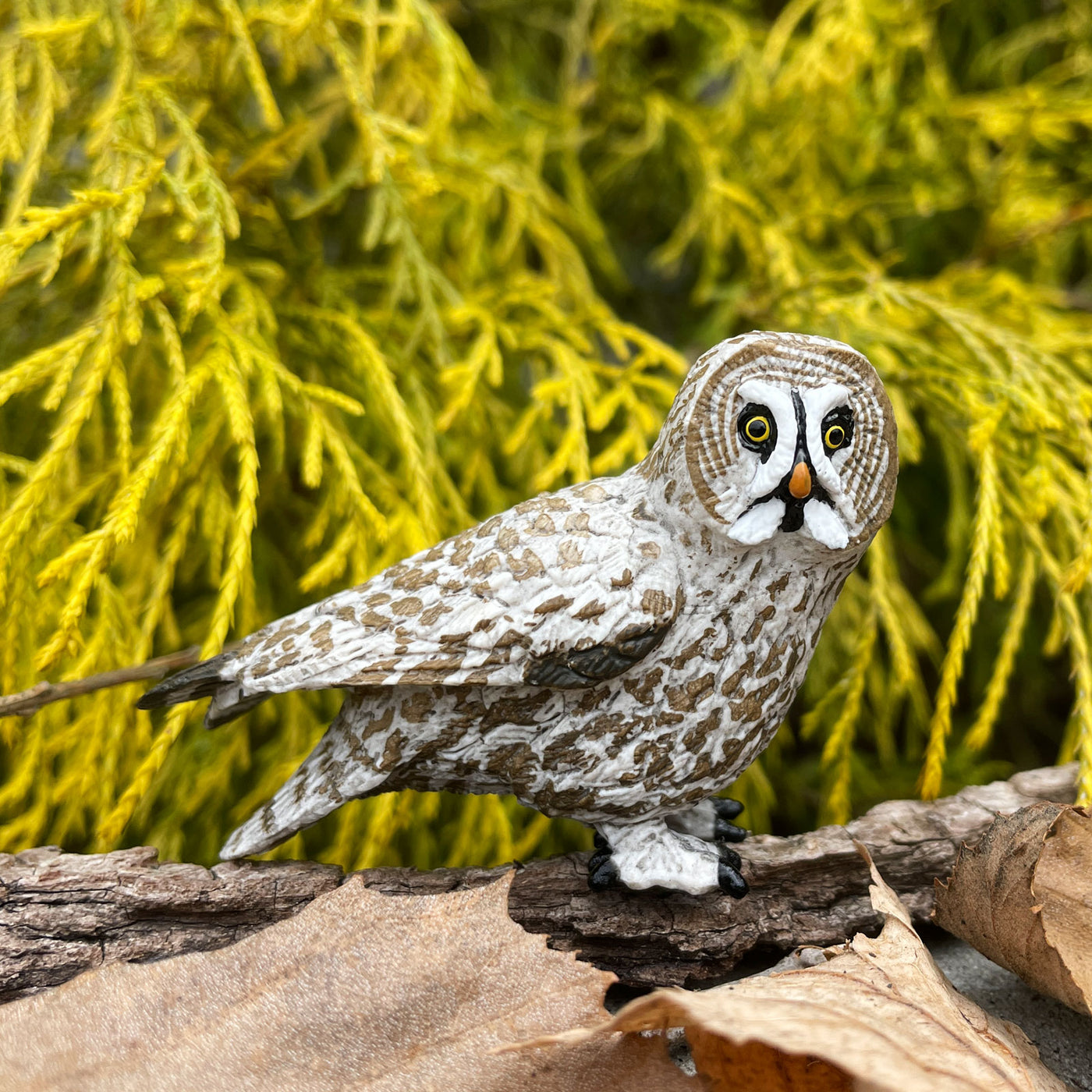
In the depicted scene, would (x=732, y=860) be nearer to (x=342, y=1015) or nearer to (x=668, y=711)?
(x=668, y=711)

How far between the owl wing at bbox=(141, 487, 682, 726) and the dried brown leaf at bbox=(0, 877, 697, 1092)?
0.18 metres

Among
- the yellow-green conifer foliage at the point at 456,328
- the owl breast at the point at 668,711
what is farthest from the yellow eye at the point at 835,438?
the yellow-green conifer foliage at the point at 456,328

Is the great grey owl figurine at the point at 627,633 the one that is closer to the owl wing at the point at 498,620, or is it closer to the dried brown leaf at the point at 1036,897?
the owl wing at the point at 498,620

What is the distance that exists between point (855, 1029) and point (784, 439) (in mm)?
436

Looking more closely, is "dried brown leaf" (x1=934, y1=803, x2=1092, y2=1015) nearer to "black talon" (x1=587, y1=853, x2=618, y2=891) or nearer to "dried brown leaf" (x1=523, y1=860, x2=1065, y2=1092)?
"dried brown leaf" (x1=523, y1=860, x2=1065, y2=1092)

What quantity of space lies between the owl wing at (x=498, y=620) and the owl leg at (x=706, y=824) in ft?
0.85

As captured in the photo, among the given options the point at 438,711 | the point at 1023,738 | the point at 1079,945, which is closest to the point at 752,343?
the point at 438,711

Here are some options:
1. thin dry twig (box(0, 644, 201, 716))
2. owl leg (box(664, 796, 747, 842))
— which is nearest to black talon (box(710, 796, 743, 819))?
owl leg (box(664, 796, 747, 842))

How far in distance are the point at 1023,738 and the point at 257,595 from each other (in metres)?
1.36

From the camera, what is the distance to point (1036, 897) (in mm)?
822

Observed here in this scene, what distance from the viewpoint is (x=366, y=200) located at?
1.71 m

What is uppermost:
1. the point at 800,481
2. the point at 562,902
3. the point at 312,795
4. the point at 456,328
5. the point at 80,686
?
the point at 456,328

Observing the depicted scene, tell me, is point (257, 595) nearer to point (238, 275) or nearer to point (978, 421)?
point (238, 275)

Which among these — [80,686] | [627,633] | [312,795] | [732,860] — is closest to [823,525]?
[627,633]
